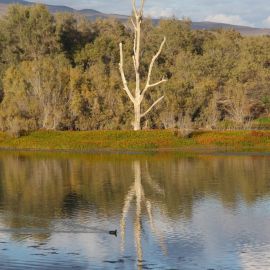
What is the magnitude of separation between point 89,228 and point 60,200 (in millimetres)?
5625

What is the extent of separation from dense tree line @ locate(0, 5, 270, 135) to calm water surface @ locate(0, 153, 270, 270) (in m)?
18.2

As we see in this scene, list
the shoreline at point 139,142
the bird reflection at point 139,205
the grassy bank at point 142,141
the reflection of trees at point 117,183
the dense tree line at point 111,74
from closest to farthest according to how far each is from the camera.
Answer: the bird reflection at point 139,205 → the reflection of trees at point 117,183 → the shoreline at point 139,142 → the grassy bank at point 142,141 → the dense tree line at point 111,74

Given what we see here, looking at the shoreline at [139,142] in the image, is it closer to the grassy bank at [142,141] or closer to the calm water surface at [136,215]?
the grassy bank at [142,141]

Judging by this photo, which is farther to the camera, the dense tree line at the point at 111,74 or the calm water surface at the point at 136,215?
the dense tree line at the point at 111,74

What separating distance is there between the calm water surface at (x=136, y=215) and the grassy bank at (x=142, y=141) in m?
9.59

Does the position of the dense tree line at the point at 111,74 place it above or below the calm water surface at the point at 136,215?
above

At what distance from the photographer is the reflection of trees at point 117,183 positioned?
78.7 feet

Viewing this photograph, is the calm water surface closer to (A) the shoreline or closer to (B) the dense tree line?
(A) the shoreline

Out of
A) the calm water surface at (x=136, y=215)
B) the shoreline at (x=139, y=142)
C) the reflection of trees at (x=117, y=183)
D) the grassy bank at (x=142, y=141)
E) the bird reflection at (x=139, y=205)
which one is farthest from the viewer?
the grassy bank at (x=142, y=141)

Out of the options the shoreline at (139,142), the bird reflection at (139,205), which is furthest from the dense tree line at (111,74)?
the bird reflection at (139,205)

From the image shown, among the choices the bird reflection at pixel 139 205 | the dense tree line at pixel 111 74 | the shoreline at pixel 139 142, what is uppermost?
the dense tree line at pixel 111 74

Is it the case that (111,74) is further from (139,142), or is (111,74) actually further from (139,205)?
(139,205)

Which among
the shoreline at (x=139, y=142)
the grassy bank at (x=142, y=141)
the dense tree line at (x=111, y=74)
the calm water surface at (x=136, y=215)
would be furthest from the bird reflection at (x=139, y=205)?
the dense tree line at (x=111, y=74)

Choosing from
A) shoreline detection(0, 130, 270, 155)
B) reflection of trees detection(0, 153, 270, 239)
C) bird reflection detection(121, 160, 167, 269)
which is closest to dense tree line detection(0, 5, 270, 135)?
shoreline detection(0, 130, 270, 155)
